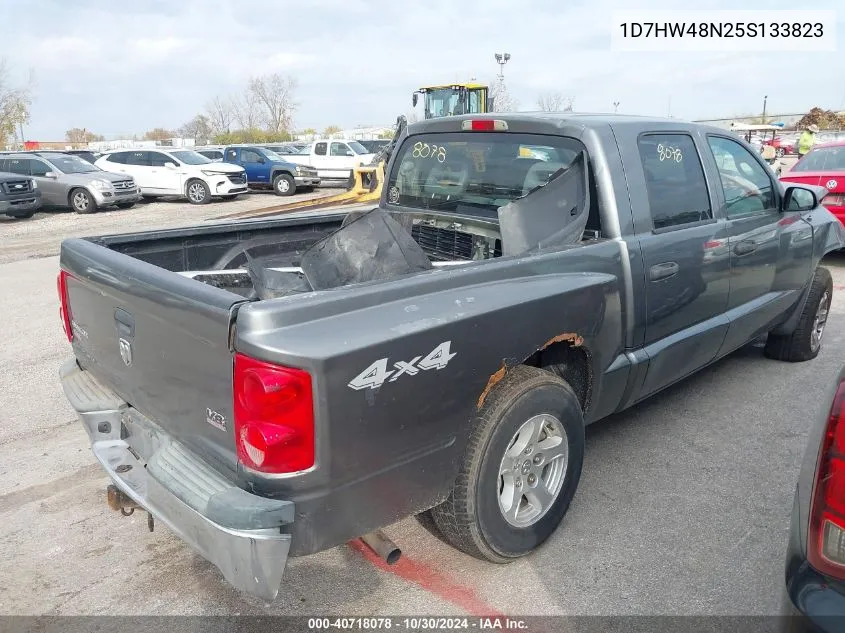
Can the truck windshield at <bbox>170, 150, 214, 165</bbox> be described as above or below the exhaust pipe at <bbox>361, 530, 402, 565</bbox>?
above

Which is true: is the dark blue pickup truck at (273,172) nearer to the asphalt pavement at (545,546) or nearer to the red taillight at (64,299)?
the asphalt pavement at (545,546)

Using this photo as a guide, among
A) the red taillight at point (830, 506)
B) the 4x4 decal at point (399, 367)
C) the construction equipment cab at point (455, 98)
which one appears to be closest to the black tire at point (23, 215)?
the construction equipment cab at point (455, 98)

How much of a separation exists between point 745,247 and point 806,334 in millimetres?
1679

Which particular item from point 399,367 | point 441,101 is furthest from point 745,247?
point 441,101

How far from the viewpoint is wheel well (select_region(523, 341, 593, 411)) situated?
9.95ft

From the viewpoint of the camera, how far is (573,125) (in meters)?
3.36

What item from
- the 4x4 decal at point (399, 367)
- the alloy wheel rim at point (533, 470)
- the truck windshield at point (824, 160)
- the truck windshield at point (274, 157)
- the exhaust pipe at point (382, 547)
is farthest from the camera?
the truck windshield at point (274, 157)

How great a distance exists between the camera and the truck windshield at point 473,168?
3527mm

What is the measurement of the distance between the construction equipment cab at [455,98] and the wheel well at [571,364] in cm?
1970

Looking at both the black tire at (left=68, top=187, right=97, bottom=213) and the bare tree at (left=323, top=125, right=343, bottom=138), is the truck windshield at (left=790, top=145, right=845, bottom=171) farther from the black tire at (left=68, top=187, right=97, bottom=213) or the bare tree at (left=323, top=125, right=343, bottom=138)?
the bare tree at (left=323, top=125, right=343, bottom=138)

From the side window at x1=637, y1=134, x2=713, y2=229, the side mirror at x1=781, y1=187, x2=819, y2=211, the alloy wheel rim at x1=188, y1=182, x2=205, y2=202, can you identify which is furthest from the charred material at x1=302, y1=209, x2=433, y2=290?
the alloy wheel rim at x1=188, y1=182, x2=205, y2=202

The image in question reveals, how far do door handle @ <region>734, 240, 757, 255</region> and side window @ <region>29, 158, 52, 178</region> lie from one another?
1896 centimetres

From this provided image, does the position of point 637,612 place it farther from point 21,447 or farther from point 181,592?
point 21,447

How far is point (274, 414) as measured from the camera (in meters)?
2.04
